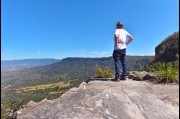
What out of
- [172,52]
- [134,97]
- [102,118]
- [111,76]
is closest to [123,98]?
[134,97]

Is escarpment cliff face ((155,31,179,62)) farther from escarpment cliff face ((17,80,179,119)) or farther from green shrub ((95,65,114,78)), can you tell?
escarpment cliff face ((17,80,179,119))

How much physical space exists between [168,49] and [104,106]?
230 feet

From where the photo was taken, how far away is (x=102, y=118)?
680 centimetres

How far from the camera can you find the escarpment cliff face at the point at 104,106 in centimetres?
692

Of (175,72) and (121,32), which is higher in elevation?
(121,32)

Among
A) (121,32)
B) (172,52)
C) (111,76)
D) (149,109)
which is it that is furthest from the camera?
(172,52)

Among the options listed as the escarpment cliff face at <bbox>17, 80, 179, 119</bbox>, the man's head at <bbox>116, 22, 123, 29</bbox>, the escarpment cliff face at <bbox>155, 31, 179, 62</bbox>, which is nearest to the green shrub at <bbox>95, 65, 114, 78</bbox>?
the man's head at <bbox>116, 22, 123, 29</bbox>

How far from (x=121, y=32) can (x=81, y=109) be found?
5604 millimetres

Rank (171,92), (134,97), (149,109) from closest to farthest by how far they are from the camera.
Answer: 1. (149,109)
2. (134,97)
3. (171,92)

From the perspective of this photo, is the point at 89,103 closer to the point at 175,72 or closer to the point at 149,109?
the point at 149,109

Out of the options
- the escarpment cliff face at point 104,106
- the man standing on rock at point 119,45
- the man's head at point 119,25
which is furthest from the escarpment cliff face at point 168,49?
the escarpment cliff face at point 104,106

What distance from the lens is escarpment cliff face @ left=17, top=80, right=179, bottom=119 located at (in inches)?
273

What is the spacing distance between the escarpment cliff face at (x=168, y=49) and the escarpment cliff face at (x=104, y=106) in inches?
2366

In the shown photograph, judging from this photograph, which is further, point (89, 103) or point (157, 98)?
point (157, 98)
